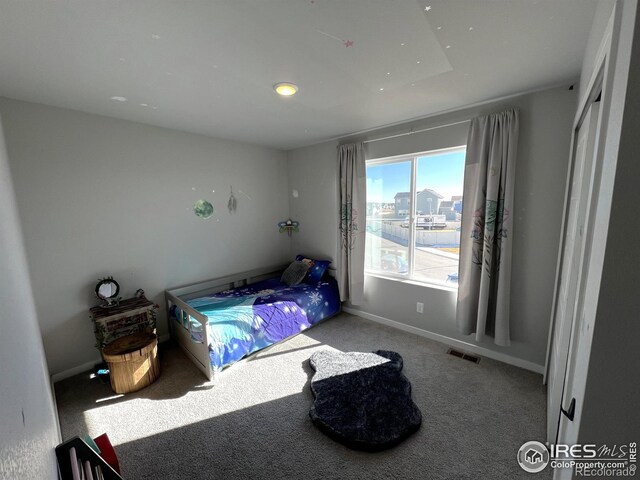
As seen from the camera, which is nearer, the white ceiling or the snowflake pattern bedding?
the white ceiling

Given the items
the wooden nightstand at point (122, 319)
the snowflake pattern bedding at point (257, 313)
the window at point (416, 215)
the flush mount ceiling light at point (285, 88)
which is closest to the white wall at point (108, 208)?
the wooden nightstand at point (122, 319)

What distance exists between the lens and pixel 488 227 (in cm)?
234

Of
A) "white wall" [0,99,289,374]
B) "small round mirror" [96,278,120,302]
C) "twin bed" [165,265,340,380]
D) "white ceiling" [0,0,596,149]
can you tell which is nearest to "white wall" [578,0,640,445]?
"white ceiling" [0,0,596,149]

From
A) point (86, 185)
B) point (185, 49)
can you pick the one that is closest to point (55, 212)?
point (86, 185)

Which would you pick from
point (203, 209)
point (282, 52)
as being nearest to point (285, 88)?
point (282, 52)

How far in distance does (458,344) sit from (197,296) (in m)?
3.02

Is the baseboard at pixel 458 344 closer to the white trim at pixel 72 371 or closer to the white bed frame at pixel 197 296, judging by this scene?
the white bed frame at pixel 197 296

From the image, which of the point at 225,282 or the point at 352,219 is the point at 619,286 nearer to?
the point at 352,219

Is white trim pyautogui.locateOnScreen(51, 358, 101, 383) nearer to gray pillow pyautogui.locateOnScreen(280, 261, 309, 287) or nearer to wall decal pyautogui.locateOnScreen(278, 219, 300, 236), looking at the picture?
gray pillow pyautogui.locateOnScreen(280, 261, 309, 287)

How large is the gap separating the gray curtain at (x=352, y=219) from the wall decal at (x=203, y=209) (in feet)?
5.54

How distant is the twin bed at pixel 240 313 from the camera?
2.35 meters

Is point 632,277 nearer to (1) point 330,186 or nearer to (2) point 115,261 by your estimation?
(1) point 330,186

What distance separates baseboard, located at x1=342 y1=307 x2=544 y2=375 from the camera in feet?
7.75

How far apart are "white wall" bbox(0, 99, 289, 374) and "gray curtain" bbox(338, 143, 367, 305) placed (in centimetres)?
139
